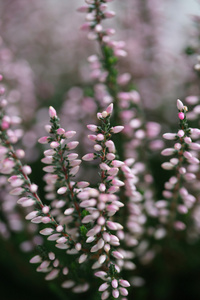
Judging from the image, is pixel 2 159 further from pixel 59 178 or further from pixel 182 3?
pixel 182 3

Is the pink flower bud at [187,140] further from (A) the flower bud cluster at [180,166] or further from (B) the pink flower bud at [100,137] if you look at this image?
(B) the pink flower bud at [100,137]

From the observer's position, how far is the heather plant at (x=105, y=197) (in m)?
0.51

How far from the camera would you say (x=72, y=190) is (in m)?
0.55

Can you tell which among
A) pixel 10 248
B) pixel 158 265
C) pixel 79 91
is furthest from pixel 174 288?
pixel 79 91

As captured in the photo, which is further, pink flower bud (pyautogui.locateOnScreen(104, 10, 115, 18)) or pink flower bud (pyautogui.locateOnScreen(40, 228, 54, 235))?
pink flower bud (pyautogui.locateOnScreen(104, 10, 115, 18))

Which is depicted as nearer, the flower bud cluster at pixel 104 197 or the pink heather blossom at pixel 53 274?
the flower bud cluster at pixel 104 197

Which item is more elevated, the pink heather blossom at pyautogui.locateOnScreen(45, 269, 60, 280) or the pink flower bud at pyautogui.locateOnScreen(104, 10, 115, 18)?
the pink flower bud at pyautogui.locateOnScreen(104, 10, 115, 18)

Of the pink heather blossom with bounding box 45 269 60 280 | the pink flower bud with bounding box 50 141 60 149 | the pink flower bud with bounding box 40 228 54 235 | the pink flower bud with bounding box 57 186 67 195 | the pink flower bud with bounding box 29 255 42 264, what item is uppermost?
the pink flower bud with bounding box 50 141 60 149

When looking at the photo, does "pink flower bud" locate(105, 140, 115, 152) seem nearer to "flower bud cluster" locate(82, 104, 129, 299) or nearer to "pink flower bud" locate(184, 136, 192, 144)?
"flower bud cluster" locate(82, 104, 129, 299)

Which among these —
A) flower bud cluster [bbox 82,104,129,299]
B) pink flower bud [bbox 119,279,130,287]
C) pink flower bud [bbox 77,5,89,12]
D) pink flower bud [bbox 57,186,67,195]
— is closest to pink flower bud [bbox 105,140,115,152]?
flower bud cluster [bbox 82,104,129,299]

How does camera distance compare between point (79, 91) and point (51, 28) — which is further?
point (51, 28)

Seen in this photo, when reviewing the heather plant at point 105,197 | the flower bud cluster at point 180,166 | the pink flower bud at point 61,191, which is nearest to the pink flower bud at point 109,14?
the heather plant at point 105,197

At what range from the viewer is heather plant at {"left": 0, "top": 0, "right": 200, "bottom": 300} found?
51 cm

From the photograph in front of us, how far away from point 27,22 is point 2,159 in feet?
3.56
